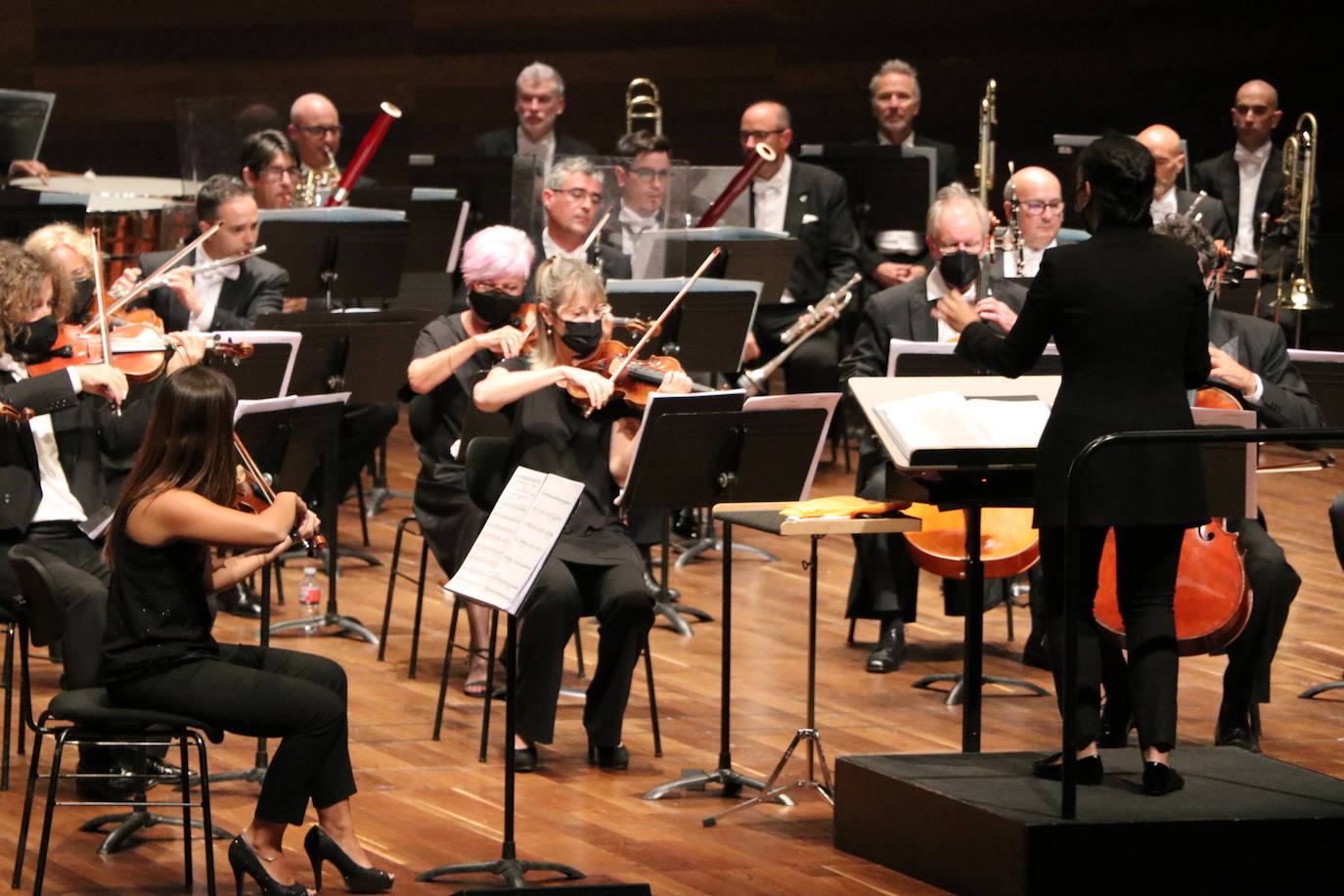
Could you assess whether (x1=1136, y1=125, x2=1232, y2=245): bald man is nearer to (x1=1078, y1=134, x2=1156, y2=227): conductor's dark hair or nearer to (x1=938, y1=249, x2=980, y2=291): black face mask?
(x1=938, y1=249, x2=980, y2=291): black face mask

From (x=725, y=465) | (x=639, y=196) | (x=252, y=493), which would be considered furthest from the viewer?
(x=639, y=196)

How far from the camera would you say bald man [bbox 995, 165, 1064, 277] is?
600 centimetres

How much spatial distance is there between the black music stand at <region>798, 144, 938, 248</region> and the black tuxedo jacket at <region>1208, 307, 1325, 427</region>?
242 cm

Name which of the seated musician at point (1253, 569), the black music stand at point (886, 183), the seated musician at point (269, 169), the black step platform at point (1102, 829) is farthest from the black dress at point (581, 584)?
the black music stand at point (886, 183)

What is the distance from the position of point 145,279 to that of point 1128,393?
3.15 meters

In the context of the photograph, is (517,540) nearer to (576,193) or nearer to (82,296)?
(82,296)

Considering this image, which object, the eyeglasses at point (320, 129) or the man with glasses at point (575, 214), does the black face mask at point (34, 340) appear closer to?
the man with glasses at point (575, 214)

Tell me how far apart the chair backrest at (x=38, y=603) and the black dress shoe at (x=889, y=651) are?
7.14ft

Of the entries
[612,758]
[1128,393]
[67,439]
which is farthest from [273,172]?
[1128,393]

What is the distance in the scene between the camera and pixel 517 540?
371cm

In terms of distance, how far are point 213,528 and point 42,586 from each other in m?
0.64

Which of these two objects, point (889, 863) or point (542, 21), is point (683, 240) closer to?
point (889, 863)

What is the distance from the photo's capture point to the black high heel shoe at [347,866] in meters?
3.80

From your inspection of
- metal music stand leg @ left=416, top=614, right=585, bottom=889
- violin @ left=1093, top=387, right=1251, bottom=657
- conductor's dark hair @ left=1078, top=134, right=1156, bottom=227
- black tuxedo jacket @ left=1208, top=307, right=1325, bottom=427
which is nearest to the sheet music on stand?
metal music stand leg @ left=416, top=614, right=585, bottom=889
